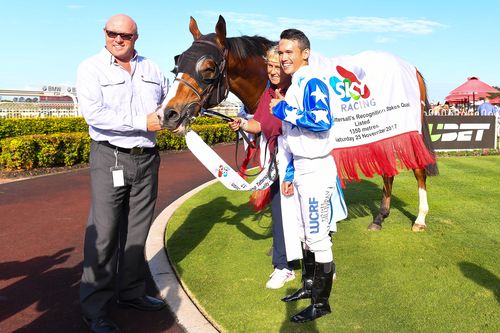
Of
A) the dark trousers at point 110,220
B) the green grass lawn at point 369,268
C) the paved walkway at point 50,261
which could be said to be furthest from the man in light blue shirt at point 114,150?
the green grass lawn at point 369,268

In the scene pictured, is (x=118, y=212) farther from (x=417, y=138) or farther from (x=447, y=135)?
(x=447, y=135)

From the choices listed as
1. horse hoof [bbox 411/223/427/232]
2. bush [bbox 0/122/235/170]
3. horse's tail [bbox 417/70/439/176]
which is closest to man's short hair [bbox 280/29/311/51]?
horse's tail [bbox 417/70/439/176]

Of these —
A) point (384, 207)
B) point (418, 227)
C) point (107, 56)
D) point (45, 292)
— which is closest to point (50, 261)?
point (45, 292)

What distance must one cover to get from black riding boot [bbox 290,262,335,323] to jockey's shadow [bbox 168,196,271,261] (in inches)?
69.0

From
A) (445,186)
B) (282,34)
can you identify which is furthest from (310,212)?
(445,186)

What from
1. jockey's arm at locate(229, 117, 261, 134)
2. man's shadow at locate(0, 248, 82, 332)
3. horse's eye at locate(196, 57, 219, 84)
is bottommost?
man's shadow at locate(0, 248, 82, 332)

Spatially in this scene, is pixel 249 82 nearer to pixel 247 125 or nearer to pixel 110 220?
pixel 247 125

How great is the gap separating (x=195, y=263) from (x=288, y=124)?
198cm

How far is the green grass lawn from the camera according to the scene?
10.2 ft

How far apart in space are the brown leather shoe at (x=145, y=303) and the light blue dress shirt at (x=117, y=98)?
4.14ft

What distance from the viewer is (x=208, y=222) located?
590 cm

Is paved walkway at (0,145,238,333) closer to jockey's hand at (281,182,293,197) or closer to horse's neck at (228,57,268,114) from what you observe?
jockey's hand at (281,182,293,197)

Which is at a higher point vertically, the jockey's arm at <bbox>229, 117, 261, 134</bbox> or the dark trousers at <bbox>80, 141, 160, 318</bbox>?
the jockey's arm at <bbox>229, 117, 261, 134</bbox>

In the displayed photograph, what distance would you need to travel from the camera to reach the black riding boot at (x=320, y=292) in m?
3.12
